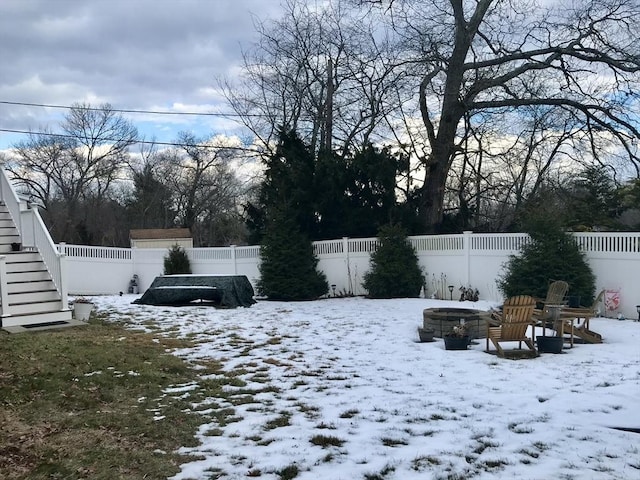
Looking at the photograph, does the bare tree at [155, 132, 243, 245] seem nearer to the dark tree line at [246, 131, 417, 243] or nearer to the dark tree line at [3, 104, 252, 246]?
the dark tree line at [3, 104, 252, 246]

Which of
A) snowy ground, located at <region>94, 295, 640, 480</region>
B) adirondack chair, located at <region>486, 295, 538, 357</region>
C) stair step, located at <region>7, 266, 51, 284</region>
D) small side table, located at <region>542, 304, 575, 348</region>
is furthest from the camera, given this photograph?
stair step, located at <region>7, 266, 51, 284</region>

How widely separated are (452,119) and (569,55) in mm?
3701

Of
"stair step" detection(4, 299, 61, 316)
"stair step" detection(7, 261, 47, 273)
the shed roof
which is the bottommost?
"stair step" detection(4, 299, 61, 316)

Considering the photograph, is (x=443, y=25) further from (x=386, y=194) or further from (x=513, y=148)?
(x=513, y=148)

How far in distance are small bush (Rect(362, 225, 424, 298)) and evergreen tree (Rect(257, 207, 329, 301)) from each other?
5.48 feet

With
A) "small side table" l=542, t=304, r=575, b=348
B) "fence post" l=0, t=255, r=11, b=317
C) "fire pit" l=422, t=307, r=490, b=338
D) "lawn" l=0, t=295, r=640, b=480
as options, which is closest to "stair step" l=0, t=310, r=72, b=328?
"fence post" l=0, t=255, r=11, b=317

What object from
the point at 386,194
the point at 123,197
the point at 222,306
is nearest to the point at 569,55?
the point at 386,194

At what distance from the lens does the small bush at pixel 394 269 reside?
13250 millimetres

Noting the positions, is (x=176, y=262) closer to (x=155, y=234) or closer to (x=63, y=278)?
(x=63, y=278)

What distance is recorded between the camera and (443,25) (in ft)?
52.2

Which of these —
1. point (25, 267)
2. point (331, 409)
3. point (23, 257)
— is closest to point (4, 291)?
point (25, 267)

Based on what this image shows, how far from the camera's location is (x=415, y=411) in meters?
4.58

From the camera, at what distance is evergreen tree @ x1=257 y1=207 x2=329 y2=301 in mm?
13984

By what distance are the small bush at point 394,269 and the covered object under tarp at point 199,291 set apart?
3316 mm
